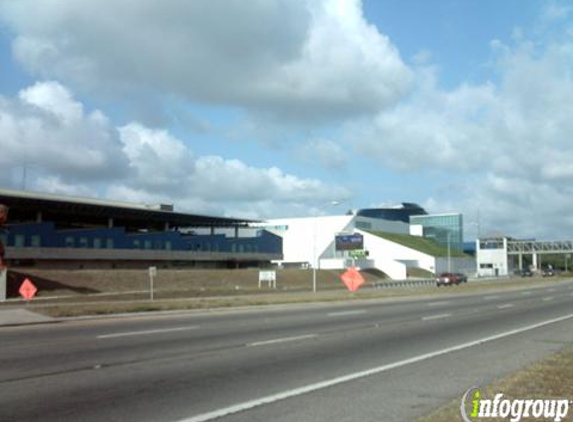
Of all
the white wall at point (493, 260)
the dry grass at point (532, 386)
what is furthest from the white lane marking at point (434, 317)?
the white wall at point (493, 260)

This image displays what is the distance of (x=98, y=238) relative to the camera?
83438mm

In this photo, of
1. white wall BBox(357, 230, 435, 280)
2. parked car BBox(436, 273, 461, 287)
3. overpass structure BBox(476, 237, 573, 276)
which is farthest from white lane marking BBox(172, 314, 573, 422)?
overpass structure BBox(476, 237, 573, 276)

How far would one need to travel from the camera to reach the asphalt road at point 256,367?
8.66 m

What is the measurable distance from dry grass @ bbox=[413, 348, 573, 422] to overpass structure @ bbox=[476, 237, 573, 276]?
136182 millimetres

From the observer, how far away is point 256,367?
12.3 meters

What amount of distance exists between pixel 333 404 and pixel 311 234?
398ft

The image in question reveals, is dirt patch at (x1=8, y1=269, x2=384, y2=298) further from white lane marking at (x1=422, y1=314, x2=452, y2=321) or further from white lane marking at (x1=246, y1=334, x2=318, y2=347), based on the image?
white lane marking at (x1=246, y1=334, x2=318, y2=347)

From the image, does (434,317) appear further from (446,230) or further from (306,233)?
(446,230)

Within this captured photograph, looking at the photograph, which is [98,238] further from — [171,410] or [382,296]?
[171,410]

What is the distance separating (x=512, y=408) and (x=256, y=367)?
5409 mm

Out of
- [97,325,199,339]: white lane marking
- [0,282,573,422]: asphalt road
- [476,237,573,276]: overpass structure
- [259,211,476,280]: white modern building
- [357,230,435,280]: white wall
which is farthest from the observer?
[476,237,573,276]: overpass structure

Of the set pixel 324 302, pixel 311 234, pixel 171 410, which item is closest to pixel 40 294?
pixel 324 302

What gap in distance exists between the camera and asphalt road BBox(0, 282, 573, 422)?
8664 millimetres

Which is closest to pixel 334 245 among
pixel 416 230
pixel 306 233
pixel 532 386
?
pixel 306 233
